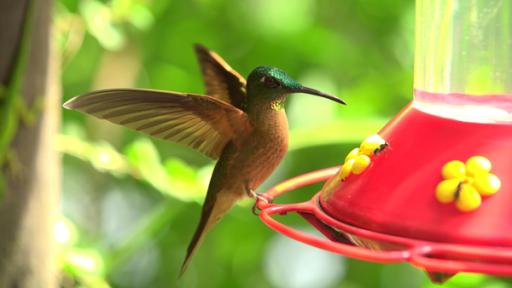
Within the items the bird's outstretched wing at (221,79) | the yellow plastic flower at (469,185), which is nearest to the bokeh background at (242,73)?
the bird's outstretched wing at (221,79)

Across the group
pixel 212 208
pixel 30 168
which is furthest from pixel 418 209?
pixel 30 168

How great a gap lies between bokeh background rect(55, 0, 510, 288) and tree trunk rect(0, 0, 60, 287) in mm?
1381

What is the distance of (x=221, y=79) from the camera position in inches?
101

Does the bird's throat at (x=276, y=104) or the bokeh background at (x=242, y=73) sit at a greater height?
the bird's throat at (x=276, y=104)

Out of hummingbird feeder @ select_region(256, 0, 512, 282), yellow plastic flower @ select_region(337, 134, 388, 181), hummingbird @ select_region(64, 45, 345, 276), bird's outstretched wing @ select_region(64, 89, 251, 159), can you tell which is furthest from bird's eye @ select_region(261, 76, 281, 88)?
yellow plastic flower @ select_region(337, 134, 388, 181)

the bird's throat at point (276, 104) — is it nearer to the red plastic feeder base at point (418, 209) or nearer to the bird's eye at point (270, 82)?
the bird's eye at point (270, 82)

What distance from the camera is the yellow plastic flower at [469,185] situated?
176 cm

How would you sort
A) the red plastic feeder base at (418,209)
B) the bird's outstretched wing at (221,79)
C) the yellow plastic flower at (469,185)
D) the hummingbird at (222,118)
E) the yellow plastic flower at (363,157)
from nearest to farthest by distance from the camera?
1. the red plastic feeder base at (418,209)
2. the yellow plastic flower at (469,185)
3. the yellow plastic flower at (363,157)
4. the hummingbird at (222,118)
5. the bird's outstretched wing at (221,79)

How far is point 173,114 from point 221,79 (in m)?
0.33

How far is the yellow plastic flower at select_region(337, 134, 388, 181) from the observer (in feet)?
6.57

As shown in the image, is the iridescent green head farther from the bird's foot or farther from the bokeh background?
the bokeh background

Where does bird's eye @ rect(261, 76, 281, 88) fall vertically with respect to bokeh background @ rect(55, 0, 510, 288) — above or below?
above

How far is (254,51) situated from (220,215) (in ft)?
6.10

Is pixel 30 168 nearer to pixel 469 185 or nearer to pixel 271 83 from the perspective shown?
pixel 271 83
